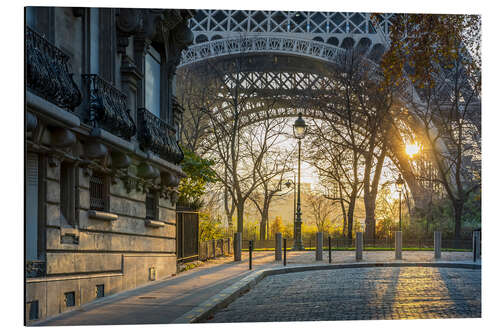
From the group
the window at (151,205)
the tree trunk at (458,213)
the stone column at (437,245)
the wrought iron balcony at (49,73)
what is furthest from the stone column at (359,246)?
the wrought iron balcony at (49,73)

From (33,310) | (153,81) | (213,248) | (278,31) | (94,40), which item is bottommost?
(213,248)

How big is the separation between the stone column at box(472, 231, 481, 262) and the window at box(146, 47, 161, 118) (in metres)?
6.28

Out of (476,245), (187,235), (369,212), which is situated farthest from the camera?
(187,235)

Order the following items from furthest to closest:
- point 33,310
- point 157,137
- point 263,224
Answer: point 157,137 → point 263,224 → point 33,310

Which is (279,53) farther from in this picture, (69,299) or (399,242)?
(69,299)

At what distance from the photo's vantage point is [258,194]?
13.4 m

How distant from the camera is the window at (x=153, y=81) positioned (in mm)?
Answer: 13684

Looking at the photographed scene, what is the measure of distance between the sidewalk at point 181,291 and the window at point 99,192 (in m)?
1.37

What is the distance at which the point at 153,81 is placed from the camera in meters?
14.1

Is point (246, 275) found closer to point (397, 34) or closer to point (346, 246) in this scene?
point (346, 246)

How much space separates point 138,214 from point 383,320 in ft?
17.0

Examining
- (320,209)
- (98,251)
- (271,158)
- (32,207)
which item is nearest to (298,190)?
(320,209)

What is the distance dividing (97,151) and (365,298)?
4.55 metres

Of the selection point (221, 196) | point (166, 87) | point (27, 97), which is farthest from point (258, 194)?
point (27, 97)
